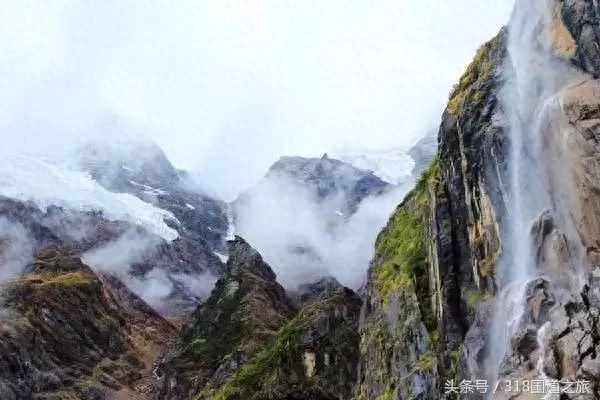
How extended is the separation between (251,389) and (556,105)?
7659cm

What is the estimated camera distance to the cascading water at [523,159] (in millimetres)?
48062

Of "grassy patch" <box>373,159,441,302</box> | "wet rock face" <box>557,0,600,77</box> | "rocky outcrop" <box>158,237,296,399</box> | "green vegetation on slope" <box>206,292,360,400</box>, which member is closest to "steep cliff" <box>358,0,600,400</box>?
"wet rock face" <box>557,0,600,77</box>

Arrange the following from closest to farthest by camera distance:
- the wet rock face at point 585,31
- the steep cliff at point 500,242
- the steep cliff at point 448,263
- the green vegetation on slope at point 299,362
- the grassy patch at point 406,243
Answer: the steep cliff at point 500,242 < the wet rock face at point 585,31 < the steep cliff at point 448,263 < the grassy patch at point 406,243 < the green vegetation on slope at point 299,362

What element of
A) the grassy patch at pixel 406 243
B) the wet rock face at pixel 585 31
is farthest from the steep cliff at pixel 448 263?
the wet rock face at pixel 585 31

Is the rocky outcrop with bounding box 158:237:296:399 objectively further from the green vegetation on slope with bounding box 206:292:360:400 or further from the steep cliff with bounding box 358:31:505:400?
the steep cliff with bounding box 358:31:505:400

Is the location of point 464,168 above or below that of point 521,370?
above

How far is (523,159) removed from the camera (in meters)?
51.2

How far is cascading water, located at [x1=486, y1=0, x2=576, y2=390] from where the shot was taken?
4806cm

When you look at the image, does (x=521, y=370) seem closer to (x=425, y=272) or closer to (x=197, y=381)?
(x=425, y=272)

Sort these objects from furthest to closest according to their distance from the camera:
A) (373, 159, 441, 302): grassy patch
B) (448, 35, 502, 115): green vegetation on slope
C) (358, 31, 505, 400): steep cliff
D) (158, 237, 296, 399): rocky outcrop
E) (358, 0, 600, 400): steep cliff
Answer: (158, 237, 296, 399): rocky outcrop
(373, 159, 441, 302): grassy patch
(448, 35, 502, 115): green vegetation on slope
(358, 31, 505, 400): steep cliff
(358, 0, 600, 400): steep cliff

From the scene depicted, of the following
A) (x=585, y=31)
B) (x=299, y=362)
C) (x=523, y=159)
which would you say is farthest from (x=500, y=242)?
(x=299, y=362)

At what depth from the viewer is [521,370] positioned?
42312 mm

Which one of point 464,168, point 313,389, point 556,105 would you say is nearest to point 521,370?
point 556,105

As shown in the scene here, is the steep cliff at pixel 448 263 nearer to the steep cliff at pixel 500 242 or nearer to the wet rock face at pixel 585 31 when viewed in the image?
the steep cliff at pixel 500 242
